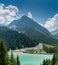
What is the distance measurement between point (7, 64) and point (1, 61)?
0.42m

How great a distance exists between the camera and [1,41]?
1229cm

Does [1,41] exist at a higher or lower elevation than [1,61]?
higher

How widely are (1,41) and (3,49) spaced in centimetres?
49

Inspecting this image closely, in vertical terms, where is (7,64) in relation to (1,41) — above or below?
below

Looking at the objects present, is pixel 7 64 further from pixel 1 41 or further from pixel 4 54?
pixel 1 41

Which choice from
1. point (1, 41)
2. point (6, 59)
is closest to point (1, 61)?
point (6, 59)

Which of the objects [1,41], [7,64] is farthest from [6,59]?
[1,41]

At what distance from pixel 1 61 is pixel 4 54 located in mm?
426

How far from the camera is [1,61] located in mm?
12078

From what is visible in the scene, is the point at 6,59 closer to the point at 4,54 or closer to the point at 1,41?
the point at 4,54

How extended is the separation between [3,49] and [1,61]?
68cm

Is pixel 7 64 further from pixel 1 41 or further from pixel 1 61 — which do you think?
pixel 1 41

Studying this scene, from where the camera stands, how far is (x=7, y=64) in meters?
12.3

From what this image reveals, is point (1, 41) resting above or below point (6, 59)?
above
